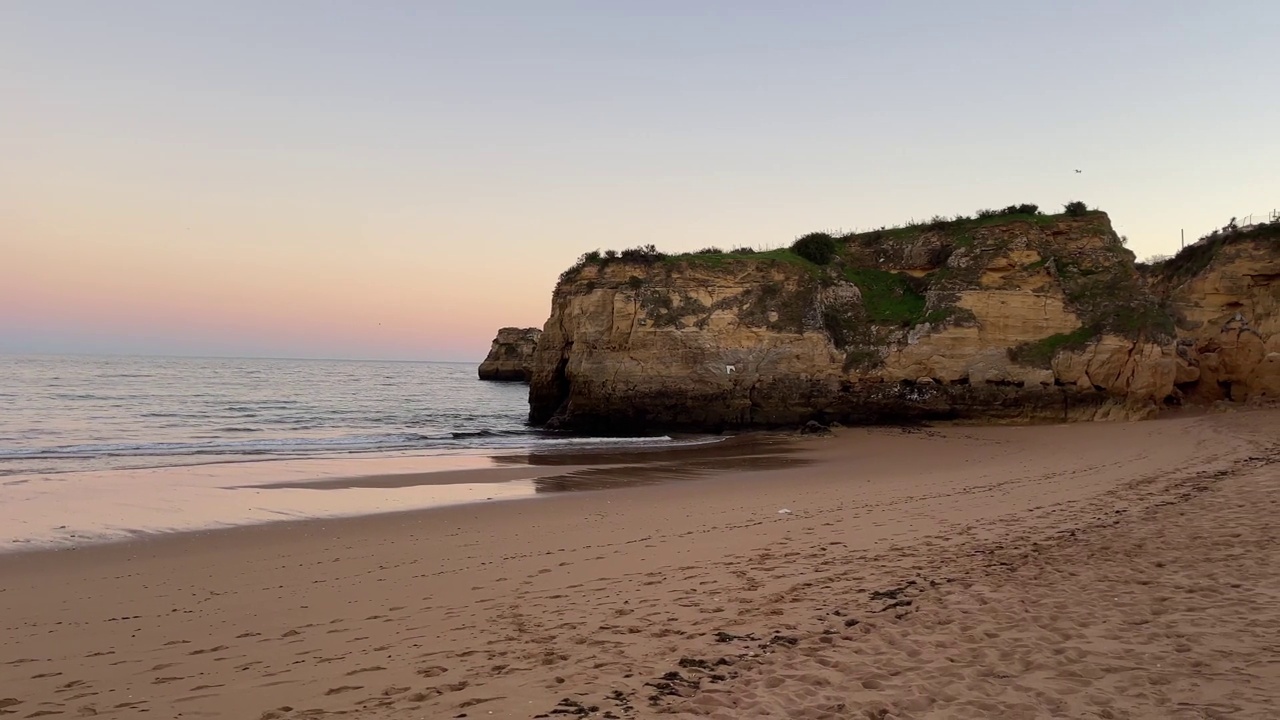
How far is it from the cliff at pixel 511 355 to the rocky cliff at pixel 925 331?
54.0 meters

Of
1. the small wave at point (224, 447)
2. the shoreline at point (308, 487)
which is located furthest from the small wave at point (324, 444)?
the shoreline at point (308, 487)

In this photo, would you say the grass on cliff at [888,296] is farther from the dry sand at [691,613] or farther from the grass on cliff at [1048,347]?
the dry sand at [691,613]

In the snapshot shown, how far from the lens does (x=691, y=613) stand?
232 inches

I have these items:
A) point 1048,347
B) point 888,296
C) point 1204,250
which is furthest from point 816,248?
point 1204,250

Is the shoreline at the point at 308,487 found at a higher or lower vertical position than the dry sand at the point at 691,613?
lower

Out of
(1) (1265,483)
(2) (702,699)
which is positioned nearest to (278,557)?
(2) (702,699)

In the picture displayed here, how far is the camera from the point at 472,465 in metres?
18.3

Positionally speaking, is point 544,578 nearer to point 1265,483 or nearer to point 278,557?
point 278,557

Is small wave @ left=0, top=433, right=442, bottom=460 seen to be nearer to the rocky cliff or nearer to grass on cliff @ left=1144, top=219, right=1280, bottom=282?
the rocky cliff

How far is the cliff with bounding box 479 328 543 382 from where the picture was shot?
270 feet

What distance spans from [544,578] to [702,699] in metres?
3.43

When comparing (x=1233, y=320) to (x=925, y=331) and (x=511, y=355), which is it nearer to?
(x=925, y=331)

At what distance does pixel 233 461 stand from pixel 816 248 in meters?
21.6

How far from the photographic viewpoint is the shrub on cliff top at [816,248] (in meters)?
28.9
